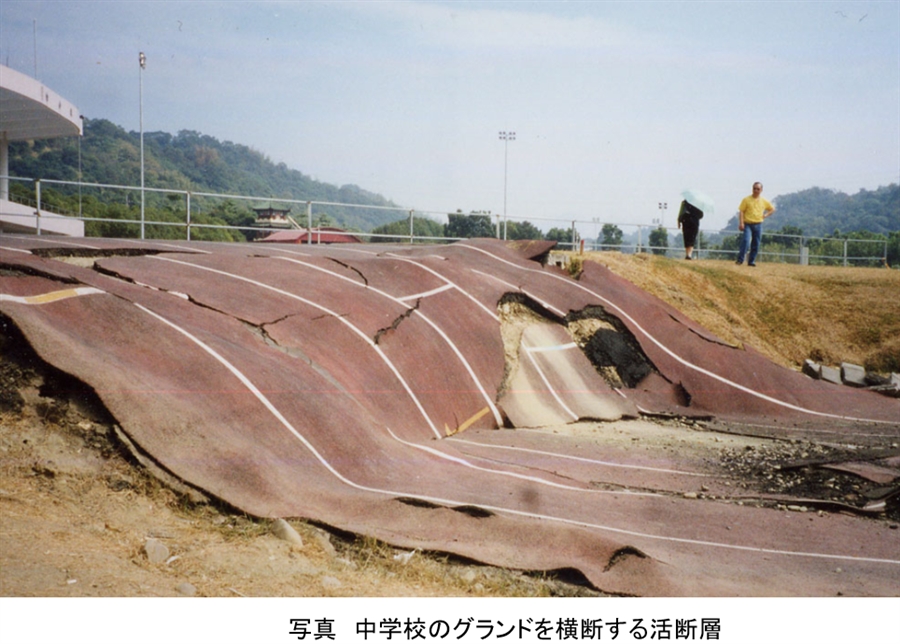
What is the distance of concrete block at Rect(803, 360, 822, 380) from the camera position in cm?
1534

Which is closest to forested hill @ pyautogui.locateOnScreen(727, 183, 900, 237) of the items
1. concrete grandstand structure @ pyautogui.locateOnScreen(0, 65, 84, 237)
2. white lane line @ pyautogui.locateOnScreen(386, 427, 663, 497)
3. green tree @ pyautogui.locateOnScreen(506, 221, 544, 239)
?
green tree @ pyautogui.locateOnScreen(506, 221, 544, 239)

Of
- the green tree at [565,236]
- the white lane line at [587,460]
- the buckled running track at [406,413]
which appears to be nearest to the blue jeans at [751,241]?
the green tree at [565,236]

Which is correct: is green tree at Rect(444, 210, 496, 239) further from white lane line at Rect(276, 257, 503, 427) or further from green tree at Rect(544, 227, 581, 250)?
white lane line at Rect(276, 257, 503, 427)

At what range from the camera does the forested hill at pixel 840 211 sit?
65.5 metres

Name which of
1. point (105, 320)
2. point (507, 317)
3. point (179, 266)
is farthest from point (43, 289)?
point (507, 317)

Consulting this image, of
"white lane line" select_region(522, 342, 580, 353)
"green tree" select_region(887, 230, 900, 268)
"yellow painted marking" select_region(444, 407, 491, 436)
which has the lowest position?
"yellow painted marking" select_region(444, 407, 491, 436)

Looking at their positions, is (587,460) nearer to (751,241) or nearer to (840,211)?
(751,241)

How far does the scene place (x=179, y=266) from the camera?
9367 mm

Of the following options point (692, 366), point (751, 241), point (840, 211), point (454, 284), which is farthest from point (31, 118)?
point (840, 211)

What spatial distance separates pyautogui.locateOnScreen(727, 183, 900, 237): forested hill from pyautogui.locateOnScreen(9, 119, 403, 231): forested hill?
35.4 m

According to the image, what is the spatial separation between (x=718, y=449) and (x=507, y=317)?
3.77 m

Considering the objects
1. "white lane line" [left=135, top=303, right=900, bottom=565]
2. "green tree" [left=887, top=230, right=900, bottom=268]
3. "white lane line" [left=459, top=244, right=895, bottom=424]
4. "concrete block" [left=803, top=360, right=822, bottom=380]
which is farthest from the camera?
"green tree" [left=887, top=230, right=900, bottom=268]

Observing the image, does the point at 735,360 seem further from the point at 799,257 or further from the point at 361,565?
the point at 799,257

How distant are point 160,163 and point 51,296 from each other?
35219 mm
